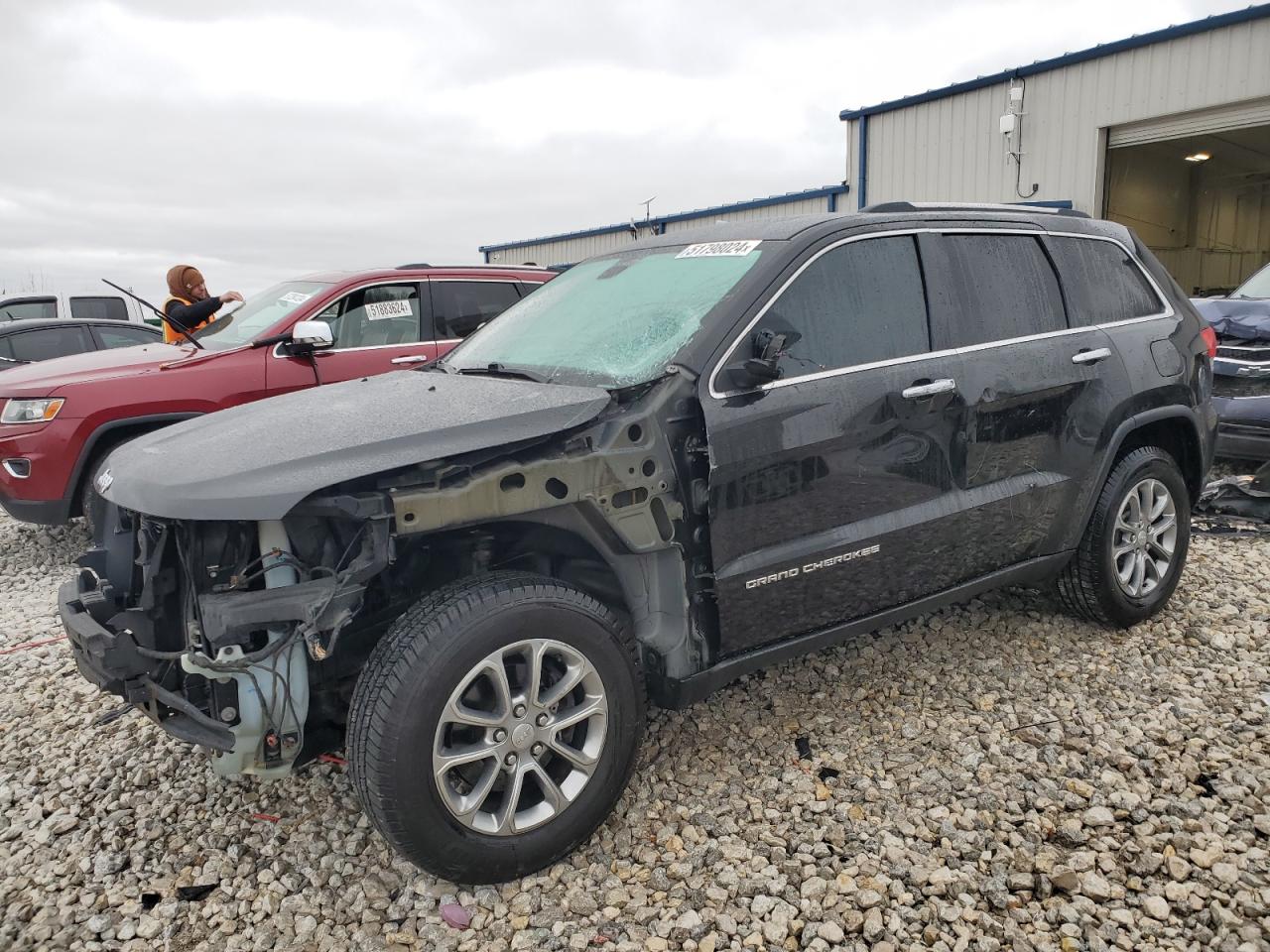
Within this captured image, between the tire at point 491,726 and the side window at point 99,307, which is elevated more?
the side window at point 99,307

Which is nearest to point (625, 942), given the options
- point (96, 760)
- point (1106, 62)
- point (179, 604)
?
point (179, 604)

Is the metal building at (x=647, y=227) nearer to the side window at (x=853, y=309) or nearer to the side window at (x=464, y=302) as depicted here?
the side window at (x=464, y=302)

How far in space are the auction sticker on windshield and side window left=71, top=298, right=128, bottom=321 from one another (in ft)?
33.8

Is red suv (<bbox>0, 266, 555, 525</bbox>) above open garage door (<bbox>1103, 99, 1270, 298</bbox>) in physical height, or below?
below

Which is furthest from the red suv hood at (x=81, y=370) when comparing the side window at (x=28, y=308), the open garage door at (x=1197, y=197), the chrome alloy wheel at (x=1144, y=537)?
the open garage door at (x=1197, y=197)

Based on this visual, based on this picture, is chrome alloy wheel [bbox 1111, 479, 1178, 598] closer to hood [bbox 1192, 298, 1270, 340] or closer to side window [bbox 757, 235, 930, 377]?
side window [bbox 757, 235, 930, 377]

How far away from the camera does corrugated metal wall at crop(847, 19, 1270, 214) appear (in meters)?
10.5

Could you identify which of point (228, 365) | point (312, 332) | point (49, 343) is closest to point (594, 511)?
point (312, 332)

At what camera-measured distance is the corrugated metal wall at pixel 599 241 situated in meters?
15.8

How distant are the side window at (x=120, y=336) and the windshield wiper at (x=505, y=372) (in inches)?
291

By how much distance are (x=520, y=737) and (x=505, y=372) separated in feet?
4.30

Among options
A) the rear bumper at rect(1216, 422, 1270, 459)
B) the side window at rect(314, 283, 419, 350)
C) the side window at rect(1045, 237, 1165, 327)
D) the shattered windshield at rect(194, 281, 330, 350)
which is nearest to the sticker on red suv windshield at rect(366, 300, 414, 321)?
the side window at rect(314, 283, 419, 350)

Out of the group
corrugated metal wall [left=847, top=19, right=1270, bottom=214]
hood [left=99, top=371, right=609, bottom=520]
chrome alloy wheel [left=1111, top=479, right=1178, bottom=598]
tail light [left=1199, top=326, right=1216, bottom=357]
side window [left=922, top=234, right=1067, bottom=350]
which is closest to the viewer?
hood [left=99, top=371, right=609, bottom=520]

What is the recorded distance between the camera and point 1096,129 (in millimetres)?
11812
